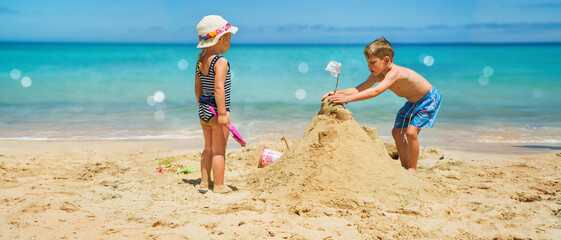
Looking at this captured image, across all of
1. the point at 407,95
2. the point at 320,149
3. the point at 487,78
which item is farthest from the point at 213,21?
the point at 487,78

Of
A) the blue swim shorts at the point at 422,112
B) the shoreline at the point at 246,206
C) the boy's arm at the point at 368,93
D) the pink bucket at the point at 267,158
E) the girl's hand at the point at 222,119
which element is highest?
the boy's arm at the point at 368,93

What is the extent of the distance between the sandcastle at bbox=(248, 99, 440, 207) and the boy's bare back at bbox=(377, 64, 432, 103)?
0.63m

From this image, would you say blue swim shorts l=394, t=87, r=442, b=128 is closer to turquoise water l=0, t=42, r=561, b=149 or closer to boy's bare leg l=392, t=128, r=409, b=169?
boy's bare leg l=392, t=128, r=409, b=169

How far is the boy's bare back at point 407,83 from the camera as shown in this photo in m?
4.11

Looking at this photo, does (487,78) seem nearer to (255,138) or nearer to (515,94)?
(515,94)

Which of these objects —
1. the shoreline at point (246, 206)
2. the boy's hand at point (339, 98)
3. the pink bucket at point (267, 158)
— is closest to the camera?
the shoreline at point (246, 206)

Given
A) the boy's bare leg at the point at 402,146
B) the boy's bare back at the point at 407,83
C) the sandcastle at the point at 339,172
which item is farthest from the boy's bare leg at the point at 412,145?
the sandcastle at the point at 339,172

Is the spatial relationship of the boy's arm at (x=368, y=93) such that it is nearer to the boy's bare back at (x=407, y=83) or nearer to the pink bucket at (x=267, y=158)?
the boy's bare back at (x=407, y=83)

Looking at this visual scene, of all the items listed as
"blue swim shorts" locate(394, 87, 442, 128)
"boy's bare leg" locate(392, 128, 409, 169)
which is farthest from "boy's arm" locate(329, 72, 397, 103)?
"boy's bare leg" locate(392, 128, 409, 169)

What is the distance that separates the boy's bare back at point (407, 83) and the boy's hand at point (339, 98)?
0.52 m

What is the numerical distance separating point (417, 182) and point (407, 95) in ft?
3.20

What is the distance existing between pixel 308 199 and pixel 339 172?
343 mm

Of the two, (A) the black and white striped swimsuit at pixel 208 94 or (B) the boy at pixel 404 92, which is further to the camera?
(B) the boy at pixel 404 92

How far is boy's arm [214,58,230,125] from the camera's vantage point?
3588 millimetres
